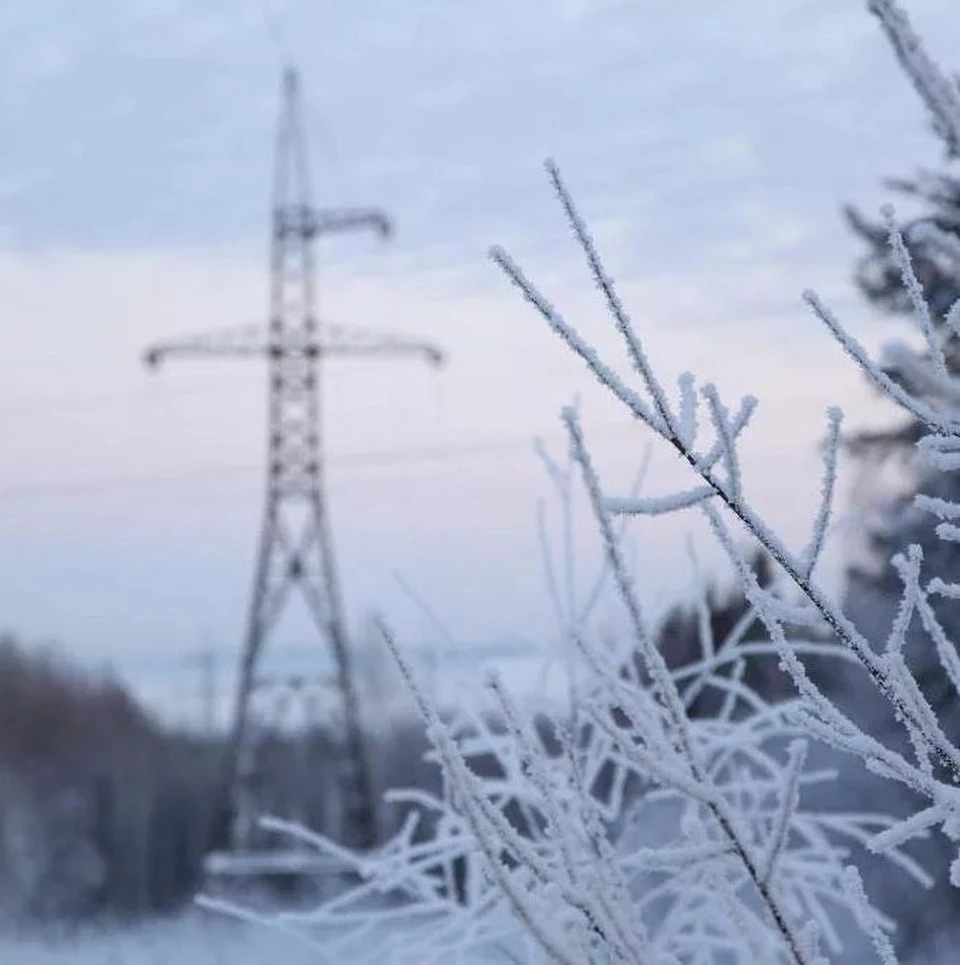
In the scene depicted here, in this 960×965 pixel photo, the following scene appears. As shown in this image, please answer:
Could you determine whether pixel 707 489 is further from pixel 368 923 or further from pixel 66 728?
pixel 66 728

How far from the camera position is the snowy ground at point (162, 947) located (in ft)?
86.3

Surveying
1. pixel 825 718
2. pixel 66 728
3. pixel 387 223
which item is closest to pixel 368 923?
pixel 825 718

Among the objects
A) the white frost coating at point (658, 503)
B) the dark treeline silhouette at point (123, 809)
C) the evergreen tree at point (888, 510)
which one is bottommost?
the dark treeline silhouette at point (123, 809)

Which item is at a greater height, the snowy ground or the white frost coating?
the white frost coating

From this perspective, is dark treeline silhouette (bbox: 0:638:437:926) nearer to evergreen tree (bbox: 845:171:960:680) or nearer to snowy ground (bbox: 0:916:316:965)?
snowy ground (bbox: 0:916:316:965)

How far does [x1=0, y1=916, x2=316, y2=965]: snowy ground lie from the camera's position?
26312mm

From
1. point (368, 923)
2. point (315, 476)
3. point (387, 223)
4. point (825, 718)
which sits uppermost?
point (825, 718)

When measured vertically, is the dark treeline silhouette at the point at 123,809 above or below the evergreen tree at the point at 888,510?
below

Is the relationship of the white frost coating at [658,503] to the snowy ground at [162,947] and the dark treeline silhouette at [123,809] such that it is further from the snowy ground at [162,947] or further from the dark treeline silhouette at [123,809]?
the dark treeline silhouette at [123,809]

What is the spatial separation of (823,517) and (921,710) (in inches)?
8.3

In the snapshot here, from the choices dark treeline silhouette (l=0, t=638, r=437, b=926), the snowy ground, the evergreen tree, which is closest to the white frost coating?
the evergreen tree

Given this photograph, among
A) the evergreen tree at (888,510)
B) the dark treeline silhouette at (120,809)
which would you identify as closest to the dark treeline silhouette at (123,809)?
the dark treeline silhouette at (120,809)

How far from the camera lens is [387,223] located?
952 inches

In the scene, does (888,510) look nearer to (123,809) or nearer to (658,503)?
(658,503)
